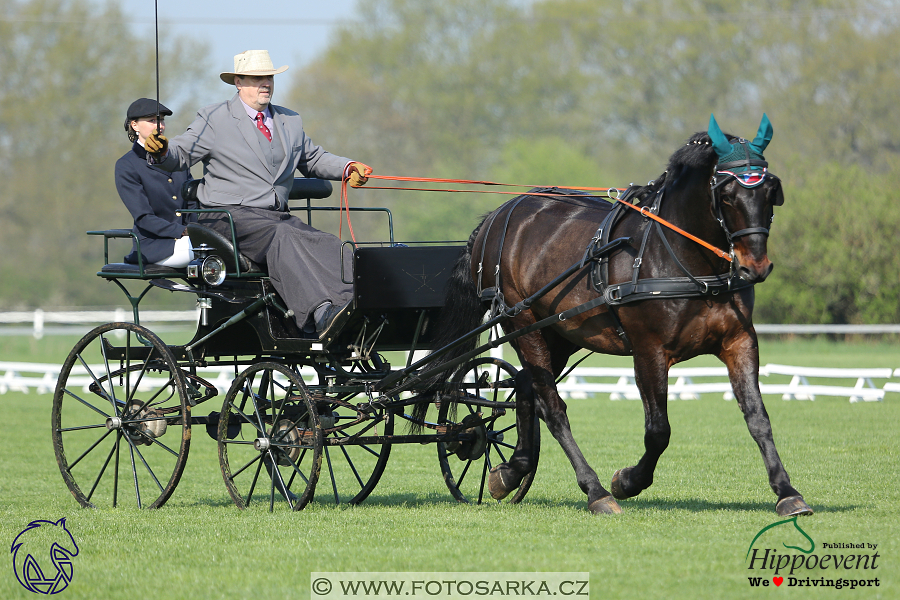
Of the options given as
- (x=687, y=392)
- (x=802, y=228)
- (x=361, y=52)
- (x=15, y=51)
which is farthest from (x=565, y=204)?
(x=361, y=52)

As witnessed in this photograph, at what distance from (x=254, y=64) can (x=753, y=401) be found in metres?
3.65

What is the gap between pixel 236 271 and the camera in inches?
266

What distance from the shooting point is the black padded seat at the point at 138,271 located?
6980 mm

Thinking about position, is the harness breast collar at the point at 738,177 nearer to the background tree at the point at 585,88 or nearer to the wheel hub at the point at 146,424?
the wheel hub at the point at 146,424

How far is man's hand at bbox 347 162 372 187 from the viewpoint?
697cm

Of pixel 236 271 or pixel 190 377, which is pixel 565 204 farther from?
pixel 190 377

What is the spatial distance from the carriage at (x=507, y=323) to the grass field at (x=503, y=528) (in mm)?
323

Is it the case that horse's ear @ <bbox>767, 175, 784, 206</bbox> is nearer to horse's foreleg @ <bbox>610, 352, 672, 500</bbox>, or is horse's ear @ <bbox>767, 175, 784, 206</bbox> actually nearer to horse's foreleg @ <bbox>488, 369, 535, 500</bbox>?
horse's foreleg @ <bbox>610, 352, 672, 500</bbox>

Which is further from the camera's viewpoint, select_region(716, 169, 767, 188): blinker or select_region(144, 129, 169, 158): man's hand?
select_region(144, 129, 169, 158): man's hand

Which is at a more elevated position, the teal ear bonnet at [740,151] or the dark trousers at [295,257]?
the teal ear bonnet at [740,151]

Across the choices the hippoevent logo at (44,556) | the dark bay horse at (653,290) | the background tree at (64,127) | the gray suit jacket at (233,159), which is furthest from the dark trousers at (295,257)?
the background tree at (64,127)

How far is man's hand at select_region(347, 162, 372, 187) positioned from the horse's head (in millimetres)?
2309

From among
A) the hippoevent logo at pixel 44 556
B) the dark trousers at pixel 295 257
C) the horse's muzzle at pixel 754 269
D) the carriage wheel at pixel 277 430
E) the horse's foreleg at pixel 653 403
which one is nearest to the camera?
the hippoevent logo at pixel 44 556

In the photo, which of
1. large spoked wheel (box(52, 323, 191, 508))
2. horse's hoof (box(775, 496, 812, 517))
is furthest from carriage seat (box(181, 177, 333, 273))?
horse's hoof (box(775, 496, 812, 517))
